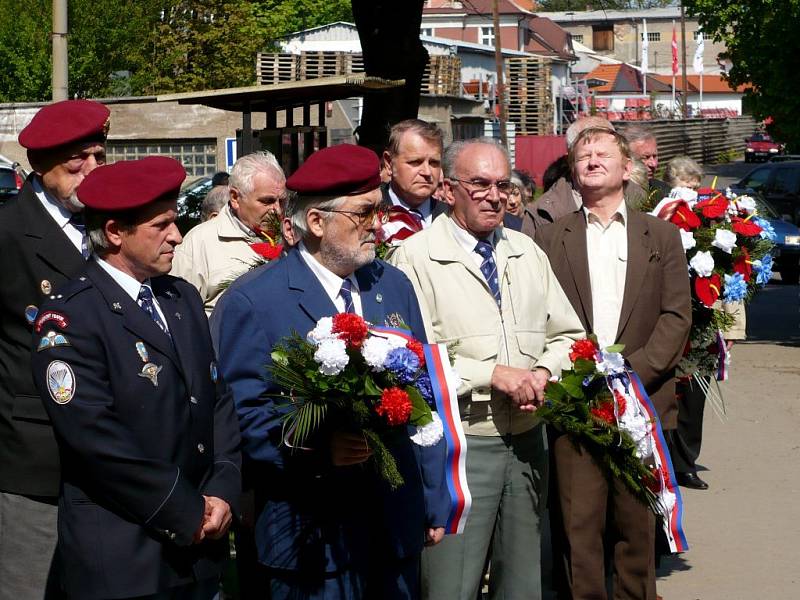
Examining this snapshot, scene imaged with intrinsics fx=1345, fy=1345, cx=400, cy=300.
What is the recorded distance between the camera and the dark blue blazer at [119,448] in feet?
12.1

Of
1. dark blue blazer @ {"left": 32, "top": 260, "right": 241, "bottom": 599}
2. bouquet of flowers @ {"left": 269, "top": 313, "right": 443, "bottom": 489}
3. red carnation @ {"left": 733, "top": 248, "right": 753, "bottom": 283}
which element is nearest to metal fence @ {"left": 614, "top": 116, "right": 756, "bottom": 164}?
red carnation @ {"left": 733, "top": 248, "right": 753, "bottom": 283}

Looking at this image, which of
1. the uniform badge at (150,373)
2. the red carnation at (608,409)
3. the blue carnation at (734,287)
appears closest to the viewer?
the uniform badge at (150,373)

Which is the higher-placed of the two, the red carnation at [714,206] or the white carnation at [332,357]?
the red carnation at [714,206]

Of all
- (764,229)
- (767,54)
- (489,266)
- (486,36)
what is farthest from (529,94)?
(489,266)

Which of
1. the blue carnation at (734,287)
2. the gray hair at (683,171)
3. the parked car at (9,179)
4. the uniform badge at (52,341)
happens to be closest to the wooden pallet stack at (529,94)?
the parked car at (9,179)

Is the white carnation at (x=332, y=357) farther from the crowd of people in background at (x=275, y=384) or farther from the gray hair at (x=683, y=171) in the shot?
the gray hair at (x=683, y=171)

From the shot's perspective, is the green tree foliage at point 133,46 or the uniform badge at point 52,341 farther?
the green tree foliage at point 133,46

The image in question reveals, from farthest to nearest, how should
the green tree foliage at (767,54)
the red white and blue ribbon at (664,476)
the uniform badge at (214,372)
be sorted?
1. the green tree foliage at (767,54)
2. the red white and blue ribbon at (664,476)
3. the uniform badge at (214,372)

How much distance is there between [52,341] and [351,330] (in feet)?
2.83

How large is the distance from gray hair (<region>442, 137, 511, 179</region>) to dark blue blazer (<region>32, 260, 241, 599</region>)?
73.1 inches

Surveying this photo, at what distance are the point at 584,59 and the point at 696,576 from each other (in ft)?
301

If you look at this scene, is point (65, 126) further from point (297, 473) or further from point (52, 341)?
point (297, 473)

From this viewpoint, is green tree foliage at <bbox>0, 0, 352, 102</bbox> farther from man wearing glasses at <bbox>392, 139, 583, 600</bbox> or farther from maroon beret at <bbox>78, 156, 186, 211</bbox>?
maroon beret at <bbox>78, 156, 186, 211</bbox>

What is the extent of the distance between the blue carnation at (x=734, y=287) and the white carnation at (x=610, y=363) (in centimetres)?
151
